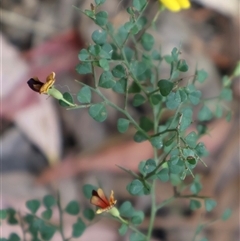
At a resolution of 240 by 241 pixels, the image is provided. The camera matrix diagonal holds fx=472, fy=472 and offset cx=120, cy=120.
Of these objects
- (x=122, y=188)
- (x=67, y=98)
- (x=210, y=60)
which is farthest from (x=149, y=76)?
(x=210, y=60)

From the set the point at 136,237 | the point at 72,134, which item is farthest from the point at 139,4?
the point at 72,134

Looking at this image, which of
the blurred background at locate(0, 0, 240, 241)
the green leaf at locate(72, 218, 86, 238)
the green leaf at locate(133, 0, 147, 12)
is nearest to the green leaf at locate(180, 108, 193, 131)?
the green leaf at locate(133, 0, 147, 12)

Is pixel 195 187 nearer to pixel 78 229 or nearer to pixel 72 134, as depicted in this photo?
pixel 78 229

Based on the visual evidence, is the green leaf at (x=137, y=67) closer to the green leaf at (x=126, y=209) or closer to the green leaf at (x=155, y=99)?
the green leaf at (x=155, y=99)

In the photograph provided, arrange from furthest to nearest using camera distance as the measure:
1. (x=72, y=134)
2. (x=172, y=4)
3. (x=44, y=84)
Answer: (x=72, y=134)
(x=172, y=4)
(x=44, y=84)

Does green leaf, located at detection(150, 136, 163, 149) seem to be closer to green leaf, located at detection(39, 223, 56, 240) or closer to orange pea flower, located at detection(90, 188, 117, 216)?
orange pea flower, located at detection(90, 188, 117, 216)

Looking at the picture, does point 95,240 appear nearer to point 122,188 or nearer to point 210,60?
point 122,188
